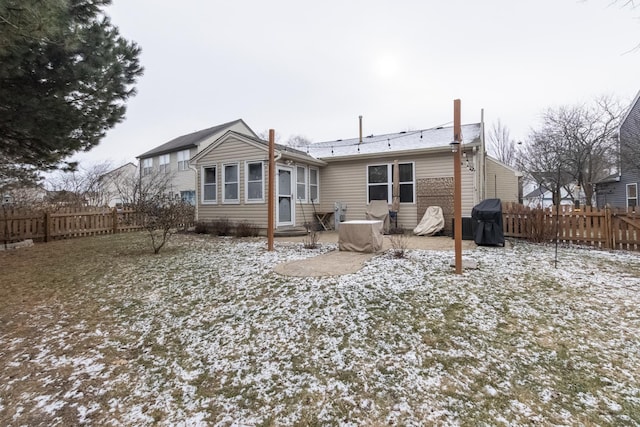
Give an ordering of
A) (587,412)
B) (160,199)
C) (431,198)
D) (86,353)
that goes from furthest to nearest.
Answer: (431,198), (160,199), (86,353), (587,412)

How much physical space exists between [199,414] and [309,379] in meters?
0.82

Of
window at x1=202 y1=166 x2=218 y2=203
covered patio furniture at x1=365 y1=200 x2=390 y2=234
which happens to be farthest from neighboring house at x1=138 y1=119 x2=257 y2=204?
covered patio furniture at x1=365 y1=200 x2=390 y2=234

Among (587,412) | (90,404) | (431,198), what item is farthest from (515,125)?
(90,404)

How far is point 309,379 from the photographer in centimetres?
236

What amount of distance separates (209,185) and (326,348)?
9.53m

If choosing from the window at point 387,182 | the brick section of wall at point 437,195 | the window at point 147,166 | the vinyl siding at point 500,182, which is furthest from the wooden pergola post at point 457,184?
the window at point 147,166

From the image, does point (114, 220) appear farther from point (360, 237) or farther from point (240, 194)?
point (360, 237)

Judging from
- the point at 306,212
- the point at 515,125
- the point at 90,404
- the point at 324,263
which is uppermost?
the point at 515,125

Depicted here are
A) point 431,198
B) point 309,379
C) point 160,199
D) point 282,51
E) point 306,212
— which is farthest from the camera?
point 282,51

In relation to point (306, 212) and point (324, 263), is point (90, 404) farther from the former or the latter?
point (306, 212)

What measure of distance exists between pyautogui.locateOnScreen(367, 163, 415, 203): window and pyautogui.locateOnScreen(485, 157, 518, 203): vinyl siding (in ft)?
16.6

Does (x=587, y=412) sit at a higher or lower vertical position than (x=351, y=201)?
lower

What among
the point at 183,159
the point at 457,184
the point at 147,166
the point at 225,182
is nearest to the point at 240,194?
the point at 225,182

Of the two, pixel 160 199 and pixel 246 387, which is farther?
pixel 160 199
